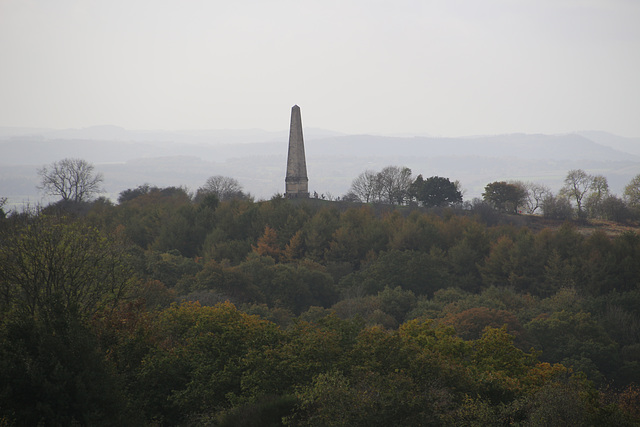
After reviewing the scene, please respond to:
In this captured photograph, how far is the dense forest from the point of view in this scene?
1367 cm

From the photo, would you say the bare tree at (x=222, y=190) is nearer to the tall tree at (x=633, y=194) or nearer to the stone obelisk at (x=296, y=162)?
the stone obelisk at (x=296, y=162)

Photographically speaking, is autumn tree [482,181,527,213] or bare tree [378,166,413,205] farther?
bare tree [378,166,413,205]

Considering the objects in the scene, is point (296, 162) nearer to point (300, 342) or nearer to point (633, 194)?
point (300, 342)

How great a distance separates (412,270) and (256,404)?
29032 millimetres

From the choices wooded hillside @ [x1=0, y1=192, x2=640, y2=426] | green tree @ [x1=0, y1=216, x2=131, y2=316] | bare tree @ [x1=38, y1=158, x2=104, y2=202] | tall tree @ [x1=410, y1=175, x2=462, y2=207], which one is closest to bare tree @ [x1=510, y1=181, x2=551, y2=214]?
tall tree @ [x1=410, y1=175, x2=462, y2=207]

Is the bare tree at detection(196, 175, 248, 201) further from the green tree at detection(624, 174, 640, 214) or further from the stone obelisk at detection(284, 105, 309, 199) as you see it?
the green tree at detection(624, 174, 640, 214)

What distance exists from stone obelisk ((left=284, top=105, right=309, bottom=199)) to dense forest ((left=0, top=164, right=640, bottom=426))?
1774cm

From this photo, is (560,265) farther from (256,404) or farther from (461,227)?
(256,404)

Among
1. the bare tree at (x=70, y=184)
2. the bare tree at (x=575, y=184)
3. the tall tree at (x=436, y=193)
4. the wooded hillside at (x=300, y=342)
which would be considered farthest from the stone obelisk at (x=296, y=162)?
the bare tree at (x=575, y=184)

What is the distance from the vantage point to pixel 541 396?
14203mm

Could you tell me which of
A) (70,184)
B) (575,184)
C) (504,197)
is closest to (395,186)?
(504,197)

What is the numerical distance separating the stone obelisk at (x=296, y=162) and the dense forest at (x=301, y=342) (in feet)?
58.2

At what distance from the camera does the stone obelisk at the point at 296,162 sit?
5738 centimetres

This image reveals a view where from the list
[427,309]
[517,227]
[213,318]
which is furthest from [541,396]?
[517,227]
